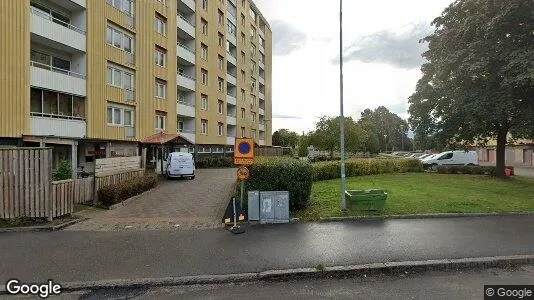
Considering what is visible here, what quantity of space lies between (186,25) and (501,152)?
84.7ft

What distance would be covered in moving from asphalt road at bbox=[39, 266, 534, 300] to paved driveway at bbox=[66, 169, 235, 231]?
12.8 feet

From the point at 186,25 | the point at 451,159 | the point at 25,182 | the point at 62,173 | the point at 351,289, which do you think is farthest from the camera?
the point at 451,159

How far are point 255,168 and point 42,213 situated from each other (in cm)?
586

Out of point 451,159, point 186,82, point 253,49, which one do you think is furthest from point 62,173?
point 253,49

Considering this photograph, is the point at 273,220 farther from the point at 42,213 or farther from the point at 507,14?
the point at 507,14

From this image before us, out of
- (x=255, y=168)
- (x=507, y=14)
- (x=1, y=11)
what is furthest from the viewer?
(x=507, y=14)

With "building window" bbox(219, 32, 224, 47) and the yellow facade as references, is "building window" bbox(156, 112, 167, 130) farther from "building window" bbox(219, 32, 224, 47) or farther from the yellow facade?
"building window" bbox(219, 32, 224, 47)

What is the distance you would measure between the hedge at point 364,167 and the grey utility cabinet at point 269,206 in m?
9.01

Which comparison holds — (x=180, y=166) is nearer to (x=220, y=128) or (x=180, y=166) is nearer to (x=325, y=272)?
(x=325, y=272)

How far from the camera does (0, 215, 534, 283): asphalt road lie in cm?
594

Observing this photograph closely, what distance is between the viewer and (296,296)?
492 cm

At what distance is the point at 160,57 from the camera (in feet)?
87.5

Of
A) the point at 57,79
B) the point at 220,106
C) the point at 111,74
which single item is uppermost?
the point at 220,106

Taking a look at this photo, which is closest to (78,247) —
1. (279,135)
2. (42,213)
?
→ (42,213)
